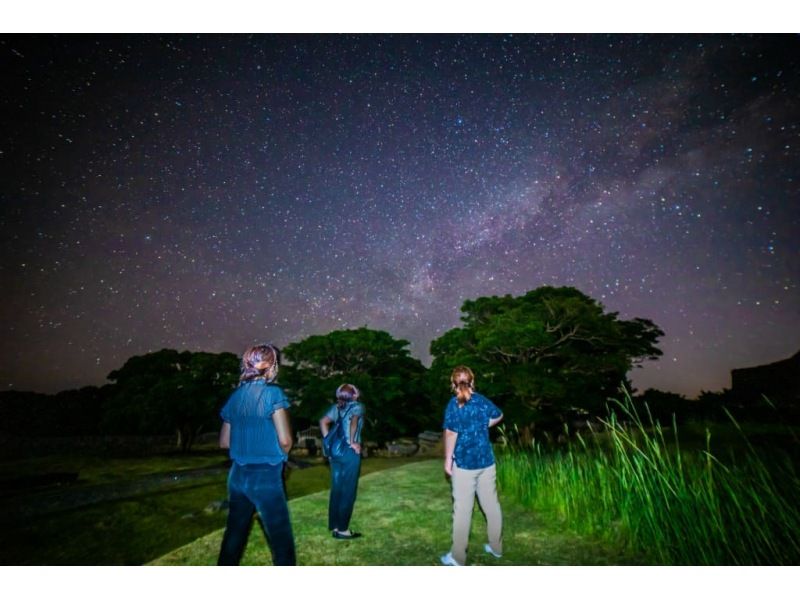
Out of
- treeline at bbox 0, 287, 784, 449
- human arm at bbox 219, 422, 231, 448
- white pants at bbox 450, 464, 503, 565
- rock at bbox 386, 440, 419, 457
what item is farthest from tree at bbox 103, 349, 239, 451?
white pants at bbox 450, 464, 503, 565

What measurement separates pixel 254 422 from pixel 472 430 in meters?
1.82

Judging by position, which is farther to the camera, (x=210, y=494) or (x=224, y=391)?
(x=224, y=391)

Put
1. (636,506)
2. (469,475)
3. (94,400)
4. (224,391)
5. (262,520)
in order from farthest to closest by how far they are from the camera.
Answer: (94,400) < (224,391) < (636,506) < (469,475) < (262,520)

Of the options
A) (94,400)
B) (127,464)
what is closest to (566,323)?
(127,464)

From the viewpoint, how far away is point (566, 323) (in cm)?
1282

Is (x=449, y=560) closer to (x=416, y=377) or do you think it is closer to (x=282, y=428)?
(x=282, y=428)

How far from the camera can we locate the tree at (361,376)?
1666cm

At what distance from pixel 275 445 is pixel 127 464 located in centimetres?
1812

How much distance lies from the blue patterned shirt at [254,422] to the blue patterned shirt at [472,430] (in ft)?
4.60

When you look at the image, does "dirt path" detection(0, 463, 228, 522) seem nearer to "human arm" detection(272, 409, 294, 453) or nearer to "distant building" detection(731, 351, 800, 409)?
"human arm" detection(272, 409, 294, 453)

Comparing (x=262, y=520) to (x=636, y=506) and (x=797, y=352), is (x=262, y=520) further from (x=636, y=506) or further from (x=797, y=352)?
(x=797, y=352)

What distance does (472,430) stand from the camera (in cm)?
347

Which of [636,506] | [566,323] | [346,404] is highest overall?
[566,323]

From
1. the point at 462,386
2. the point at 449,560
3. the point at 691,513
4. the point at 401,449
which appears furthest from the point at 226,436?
the point at 401,449
